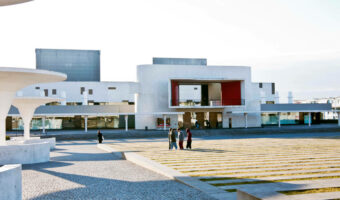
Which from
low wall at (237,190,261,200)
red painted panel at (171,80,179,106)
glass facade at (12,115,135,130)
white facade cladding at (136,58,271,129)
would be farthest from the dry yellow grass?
glass facade at (12,115,135,130)

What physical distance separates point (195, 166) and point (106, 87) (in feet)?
119

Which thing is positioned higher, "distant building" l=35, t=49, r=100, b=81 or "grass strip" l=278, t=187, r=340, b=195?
"distant building" l=35, t=49, r=100, b=81

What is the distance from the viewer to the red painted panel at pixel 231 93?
44.2 metres

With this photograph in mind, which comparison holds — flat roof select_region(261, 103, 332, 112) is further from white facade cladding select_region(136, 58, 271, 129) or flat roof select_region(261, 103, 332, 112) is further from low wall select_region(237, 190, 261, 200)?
low wall select_region(237, 190, 261, 200)

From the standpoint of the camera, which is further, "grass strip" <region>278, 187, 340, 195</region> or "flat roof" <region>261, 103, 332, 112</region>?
"flat roof" <region>261, 103, 332, 112</region>

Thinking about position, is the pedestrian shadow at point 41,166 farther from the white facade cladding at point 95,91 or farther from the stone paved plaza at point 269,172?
the white facade cladding at point 95,91

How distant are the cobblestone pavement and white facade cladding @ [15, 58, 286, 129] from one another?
24149 mm

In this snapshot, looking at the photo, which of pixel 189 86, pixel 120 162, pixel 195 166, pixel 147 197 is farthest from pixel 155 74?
pixel 147 197

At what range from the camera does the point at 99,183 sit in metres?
11.7

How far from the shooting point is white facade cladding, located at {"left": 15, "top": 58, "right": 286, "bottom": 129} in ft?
140

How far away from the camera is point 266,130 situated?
40.2 metres

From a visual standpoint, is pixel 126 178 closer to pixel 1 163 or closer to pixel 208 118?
pixel 1 163

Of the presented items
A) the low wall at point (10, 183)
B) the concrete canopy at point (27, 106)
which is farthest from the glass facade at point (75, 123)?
the low wall at point (10, 183)

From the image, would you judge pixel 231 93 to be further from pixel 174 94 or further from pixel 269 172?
pixel 269 172
